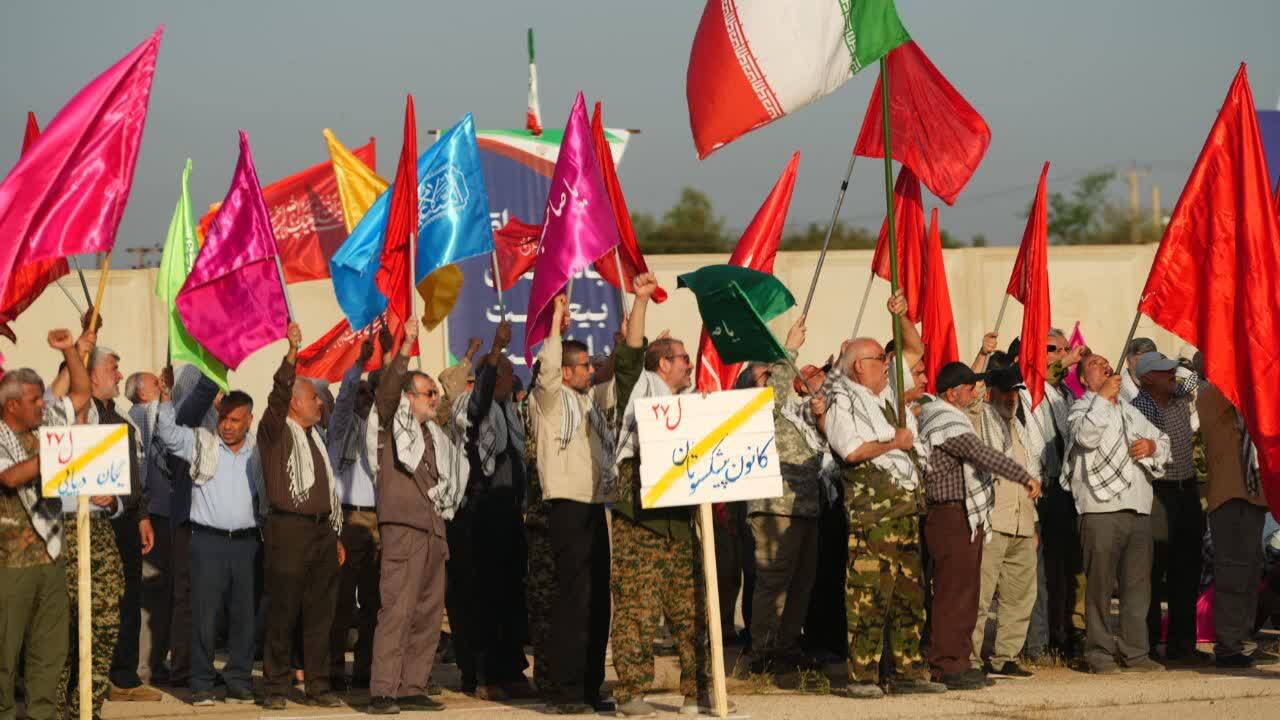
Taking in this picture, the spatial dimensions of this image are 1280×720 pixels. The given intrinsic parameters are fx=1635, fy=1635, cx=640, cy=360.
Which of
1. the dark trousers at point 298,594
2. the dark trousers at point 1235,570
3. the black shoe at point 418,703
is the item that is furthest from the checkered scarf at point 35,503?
the dark trousers at point 1235,570

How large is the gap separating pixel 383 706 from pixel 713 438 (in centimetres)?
271

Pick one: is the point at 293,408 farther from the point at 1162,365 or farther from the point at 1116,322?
the point at 1116,322

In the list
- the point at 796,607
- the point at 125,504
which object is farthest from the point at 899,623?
the point at 125,504

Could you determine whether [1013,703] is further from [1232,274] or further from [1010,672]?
[1232,274]

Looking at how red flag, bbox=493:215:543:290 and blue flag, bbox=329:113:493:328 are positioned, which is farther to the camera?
red flag, bbox=493:215:543:290

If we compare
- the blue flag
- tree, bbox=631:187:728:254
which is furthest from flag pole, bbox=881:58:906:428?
tree, bbox=631:187:728:254

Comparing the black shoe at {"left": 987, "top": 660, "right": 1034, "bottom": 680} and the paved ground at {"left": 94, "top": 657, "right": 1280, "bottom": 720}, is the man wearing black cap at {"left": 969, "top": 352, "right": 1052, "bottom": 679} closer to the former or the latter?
the black shoe at {"left": 987, "top": 660, "right": 1034, "bottom": 680}

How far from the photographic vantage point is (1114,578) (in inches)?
430

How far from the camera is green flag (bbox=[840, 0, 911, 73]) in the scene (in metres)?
9.89

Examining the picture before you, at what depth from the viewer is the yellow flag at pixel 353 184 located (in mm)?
13102

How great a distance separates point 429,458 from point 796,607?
2.69 meters

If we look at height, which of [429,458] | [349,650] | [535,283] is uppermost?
[535,283]

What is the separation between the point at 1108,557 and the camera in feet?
35.4

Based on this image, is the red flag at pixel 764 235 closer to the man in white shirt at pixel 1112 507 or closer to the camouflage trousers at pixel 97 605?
the man in white shirt at pixel 1112 507
